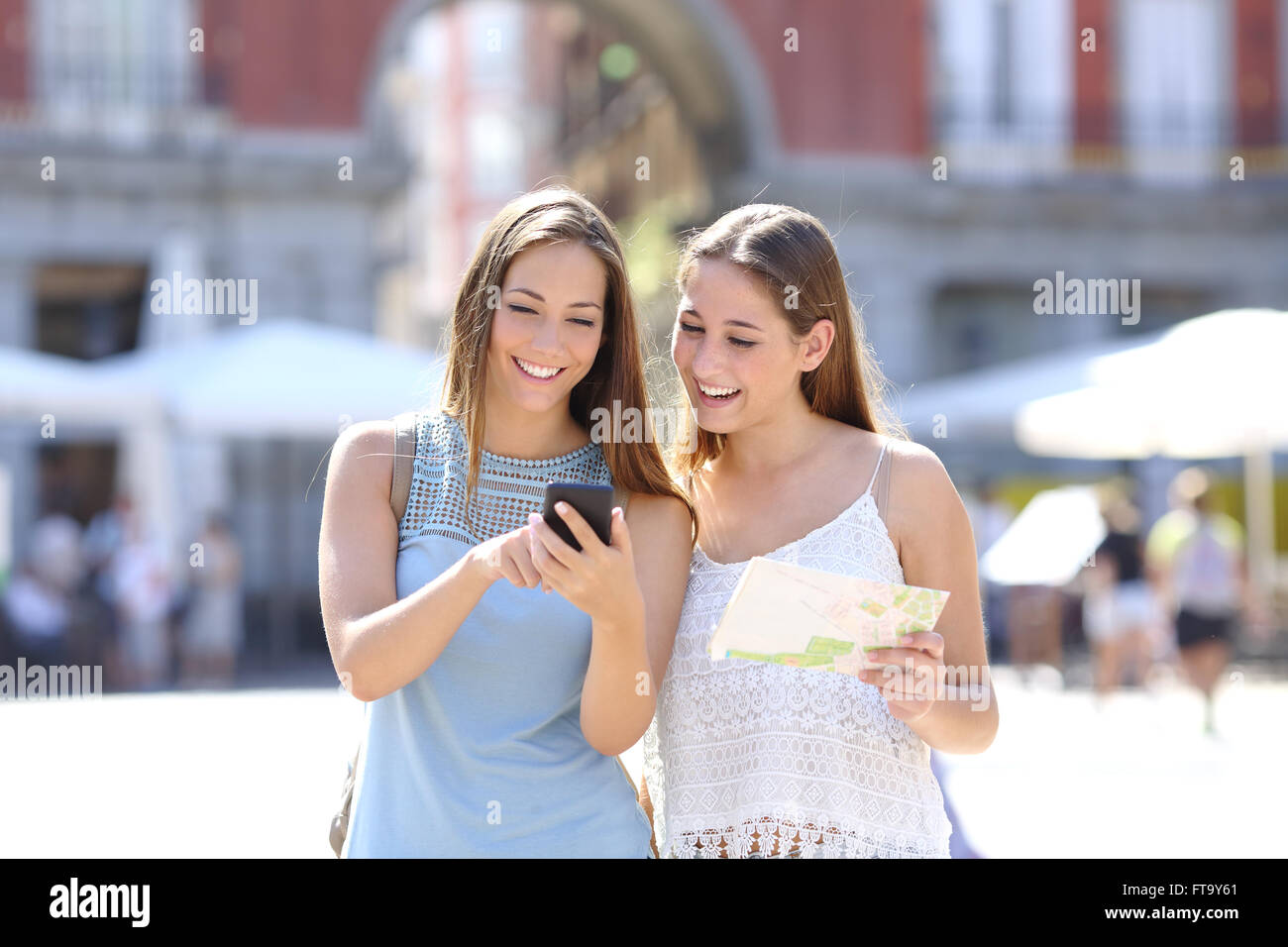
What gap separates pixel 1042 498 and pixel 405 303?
39.9 metres

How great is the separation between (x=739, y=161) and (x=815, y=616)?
16875 mm

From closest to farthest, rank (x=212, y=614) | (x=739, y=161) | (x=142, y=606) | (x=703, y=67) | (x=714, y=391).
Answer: (x=714, y=391), (x=142, y=606), (x=212, y=614), (x=739, y=161), (x=703, y=67)

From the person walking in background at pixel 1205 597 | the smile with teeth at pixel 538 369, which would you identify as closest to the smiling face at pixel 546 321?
the smile with teeth at pixel 538 369

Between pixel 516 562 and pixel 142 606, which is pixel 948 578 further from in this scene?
pixel 142 606

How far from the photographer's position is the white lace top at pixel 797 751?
102 inches

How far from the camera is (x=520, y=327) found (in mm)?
2445

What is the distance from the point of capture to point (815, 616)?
2365mm

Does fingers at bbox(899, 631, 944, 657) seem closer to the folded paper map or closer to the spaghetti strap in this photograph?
the folded paper map

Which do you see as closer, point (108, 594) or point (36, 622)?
point (36, 622)

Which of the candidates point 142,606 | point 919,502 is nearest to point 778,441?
point 919,502

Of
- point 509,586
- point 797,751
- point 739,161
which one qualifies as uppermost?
point 739,161

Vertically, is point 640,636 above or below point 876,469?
below
